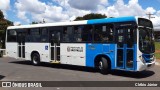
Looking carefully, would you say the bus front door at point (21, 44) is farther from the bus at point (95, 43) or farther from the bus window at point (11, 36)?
the bus window at point (11, 36)

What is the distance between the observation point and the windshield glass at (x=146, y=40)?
15.0 metres

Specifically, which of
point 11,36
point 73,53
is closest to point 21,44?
point 11,36

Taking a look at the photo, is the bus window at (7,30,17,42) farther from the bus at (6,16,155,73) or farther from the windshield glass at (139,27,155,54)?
the windshield glass at (139,27,155,54)

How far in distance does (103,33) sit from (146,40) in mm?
2223

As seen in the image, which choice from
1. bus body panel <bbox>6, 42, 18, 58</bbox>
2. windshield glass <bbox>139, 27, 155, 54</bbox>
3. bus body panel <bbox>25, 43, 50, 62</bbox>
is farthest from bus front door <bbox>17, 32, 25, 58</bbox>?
windshield glass <bbox>139, 27, 155, 54</bbox>

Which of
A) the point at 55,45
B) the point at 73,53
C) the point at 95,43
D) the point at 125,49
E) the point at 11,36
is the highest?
the point at 11,36

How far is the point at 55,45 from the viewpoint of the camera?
1936cm

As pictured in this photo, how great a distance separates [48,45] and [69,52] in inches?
76.1

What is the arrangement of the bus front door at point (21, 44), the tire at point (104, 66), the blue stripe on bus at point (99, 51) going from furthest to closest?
the bus front door at point (21, 44), the tire at point (104, 66), the blue stripe on bus at point (99, 51)

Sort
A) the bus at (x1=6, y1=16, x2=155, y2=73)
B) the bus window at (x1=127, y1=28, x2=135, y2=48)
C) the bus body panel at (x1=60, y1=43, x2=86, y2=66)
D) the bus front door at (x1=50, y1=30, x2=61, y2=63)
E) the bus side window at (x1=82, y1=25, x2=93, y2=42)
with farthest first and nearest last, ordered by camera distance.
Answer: the bus front door at (x1=50, y1=30, x2=61, y2=63), the bus body panel at (x1=60, y1=43, x2=86, y2=66), the bus side window at (x1=82, y1=25, x2=93, y2=42), the bus at (x1=6, y1=16, x2=155, y2=73), the bus window at (x1=127, y1=28, x2=135, y2=48)

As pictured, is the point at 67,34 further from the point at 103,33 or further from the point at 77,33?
the point at 103,33

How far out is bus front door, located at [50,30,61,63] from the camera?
755 inches

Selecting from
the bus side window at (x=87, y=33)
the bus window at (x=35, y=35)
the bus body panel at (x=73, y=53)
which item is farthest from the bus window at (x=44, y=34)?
the bus side window at (x=87, y=33)

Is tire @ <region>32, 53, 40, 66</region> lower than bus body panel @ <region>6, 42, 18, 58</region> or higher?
lower
